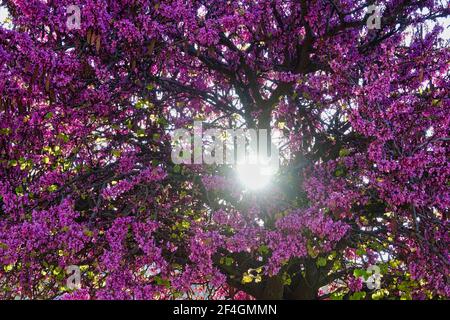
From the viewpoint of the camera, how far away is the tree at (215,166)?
701 cm

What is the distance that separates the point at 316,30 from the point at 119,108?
13.2 feet

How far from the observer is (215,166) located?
360 inches

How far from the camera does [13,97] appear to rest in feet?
23.3

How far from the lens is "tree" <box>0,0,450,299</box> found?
276 inches

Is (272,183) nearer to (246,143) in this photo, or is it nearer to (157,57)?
(246,143)

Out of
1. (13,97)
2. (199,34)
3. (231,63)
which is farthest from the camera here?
(231,63)

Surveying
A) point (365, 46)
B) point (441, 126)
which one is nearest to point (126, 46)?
point (365, 46)
